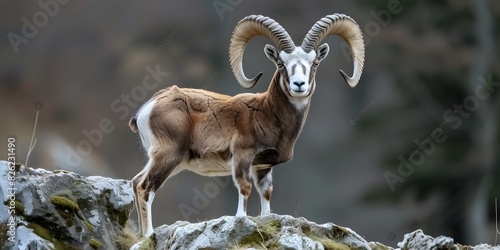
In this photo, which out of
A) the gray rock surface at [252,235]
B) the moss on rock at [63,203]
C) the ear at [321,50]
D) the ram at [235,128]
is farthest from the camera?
the ear at [321,50]

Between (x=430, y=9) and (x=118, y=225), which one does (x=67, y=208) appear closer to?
(x=118, y=225)

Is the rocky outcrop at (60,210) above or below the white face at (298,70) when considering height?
below

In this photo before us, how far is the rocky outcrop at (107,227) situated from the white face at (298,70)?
1.54m

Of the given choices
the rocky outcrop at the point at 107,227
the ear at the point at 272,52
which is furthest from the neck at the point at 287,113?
the rocky outcrop at the point at 107,227

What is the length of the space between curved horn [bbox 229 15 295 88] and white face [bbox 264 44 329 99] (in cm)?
16

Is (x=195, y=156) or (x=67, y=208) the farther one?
(x=195, y=156)

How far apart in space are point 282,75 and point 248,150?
879 mm

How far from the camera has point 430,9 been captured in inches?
888

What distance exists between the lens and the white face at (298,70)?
9562mm

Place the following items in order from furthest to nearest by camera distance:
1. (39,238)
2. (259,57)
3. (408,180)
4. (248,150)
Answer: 1. (408,180)
2. (259,57)
3. (248,150)
4. (39,238)

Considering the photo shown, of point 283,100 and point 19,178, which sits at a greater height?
point 283,100

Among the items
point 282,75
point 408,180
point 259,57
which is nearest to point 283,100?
point 282,75

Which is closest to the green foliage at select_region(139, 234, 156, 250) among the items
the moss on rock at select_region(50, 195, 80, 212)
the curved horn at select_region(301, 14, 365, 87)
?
the moss on rock at select_region(50, 195, 80, 212)

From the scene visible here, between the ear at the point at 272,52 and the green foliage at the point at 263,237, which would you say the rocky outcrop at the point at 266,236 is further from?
the ear at the point at 272,52
